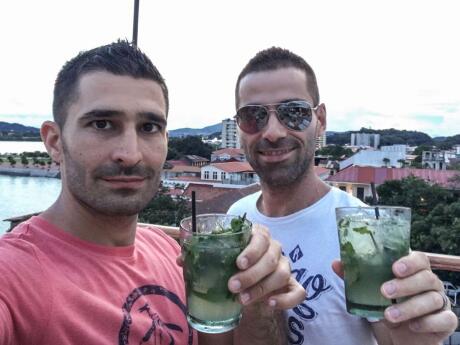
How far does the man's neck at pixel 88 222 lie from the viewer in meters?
1.38

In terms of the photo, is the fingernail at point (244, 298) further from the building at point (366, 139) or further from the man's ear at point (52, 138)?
the building at point (366, 139)

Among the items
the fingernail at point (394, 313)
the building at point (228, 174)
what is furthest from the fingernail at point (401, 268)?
the building at point (228, 174)

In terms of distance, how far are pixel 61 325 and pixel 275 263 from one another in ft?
2.10

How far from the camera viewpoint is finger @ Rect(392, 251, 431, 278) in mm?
1117

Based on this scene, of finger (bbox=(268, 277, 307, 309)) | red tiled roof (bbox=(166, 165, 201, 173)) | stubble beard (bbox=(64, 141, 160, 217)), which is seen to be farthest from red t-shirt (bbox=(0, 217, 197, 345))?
red tiled roof (bbox=(166, 165, 201, 173))

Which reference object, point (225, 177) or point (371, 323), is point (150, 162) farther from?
point (225, 177)

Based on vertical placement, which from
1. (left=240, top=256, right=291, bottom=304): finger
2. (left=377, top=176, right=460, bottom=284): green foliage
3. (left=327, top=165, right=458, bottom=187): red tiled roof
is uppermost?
(left=240, top=256, right=291, bottom=304): finger

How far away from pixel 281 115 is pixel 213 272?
3.92 ft

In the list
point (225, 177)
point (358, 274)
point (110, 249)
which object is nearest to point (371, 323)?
point (358, 274)

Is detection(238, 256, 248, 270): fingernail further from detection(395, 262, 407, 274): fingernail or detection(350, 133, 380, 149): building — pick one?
detection(350, 133, 380, 149): building

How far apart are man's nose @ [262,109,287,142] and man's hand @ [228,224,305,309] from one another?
933mm

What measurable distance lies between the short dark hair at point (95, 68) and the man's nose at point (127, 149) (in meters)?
0.23

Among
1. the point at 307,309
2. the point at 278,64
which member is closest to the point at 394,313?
the point at 307,309

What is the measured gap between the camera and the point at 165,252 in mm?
1658
